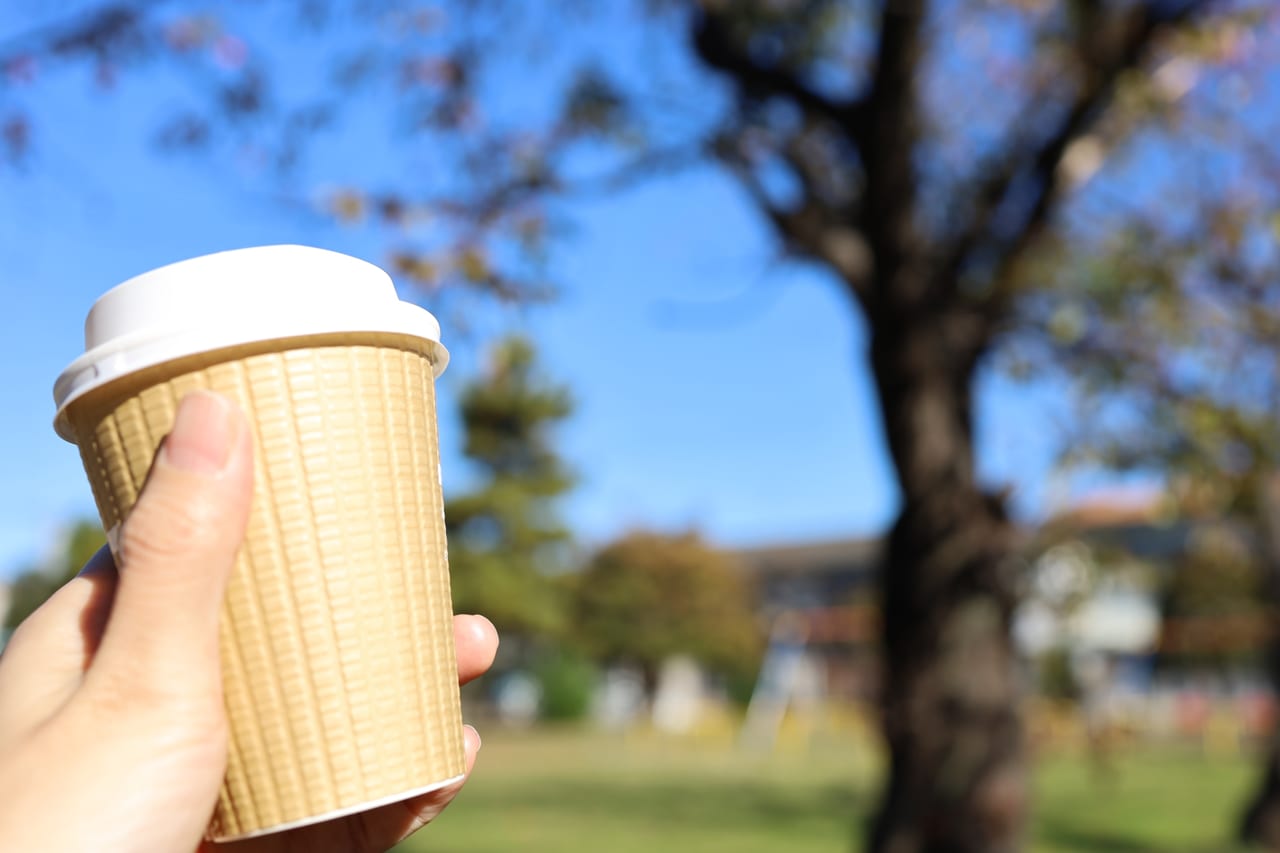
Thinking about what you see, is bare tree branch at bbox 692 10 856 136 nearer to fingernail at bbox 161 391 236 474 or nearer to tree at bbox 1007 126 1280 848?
tree at bbox 1007 126 1280 848

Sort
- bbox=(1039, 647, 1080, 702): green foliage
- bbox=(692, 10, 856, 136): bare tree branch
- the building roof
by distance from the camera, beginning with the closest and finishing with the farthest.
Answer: bbox=(692, 10, 856, 136): bare tree branch
bbox=(1039, 647, 1080, 702): green foliage
the building roof

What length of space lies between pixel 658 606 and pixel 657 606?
0.11 feet

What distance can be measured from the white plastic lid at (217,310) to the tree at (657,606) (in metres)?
40.0

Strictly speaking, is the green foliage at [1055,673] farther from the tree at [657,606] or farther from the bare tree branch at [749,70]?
the bare tree branch at [749,70]

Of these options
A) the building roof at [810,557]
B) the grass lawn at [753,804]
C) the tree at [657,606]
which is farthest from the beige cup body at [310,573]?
the building roof at [810,557]

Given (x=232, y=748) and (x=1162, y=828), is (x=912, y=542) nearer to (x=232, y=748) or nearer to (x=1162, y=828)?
(x=232, y=748)

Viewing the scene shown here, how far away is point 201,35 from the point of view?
5.70 meters

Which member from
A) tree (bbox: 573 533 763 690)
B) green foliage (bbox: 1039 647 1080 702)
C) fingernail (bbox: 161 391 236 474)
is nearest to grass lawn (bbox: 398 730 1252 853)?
green foliage (bbox: 1039 647 1080 702)

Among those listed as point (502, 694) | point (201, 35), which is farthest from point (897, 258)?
point (502, 694)

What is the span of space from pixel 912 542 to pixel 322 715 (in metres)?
5.89

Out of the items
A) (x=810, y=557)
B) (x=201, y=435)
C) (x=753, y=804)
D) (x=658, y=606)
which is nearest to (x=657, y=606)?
(x=658, y=606)

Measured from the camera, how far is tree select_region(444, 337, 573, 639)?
36.0m

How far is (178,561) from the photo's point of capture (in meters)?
1.11

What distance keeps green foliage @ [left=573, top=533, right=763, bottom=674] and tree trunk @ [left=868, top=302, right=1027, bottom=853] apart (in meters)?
34.6
